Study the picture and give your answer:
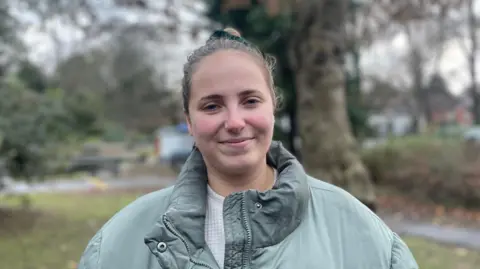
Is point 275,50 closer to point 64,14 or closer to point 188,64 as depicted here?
point 64,14

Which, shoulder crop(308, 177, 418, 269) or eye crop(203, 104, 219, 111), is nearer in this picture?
shoulder crop(308, 177, 418, 269)

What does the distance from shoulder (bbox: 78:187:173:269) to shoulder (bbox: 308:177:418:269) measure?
0.54 metres

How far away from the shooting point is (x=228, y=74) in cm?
177

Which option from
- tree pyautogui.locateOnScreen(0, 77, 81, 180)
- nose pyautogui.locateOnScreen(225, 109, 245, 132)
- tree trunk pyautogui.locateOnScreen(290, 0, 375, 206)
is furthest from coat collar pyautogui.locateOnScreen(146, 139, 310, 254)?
tree pyautogui.locateOnScreen(0, 77, 81, 180)

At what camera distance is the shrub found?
12.2 metres

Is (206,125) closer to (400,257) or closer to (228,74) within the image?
(228,74)

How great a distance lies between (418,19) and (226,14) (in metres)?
6.93

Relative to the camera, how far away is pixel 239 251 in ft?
5.42

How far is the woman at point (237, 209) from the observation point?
165cm

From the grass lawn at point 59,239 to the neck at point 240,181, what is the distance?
220 inches

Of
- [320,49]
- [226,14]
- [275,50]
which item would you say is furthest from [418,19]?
[226,14]

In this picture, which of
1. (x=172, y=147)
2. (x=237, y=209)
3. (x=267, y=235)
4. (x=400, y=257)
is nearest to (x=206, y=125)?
(x=237, y=209)

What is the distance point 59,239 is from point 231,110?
817cm

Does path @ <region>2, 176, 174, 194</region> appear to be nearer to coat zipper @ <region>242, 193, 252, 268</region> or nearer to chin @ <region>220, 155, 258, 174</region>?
chin @ <region>220, 155, 258, 174</region>
